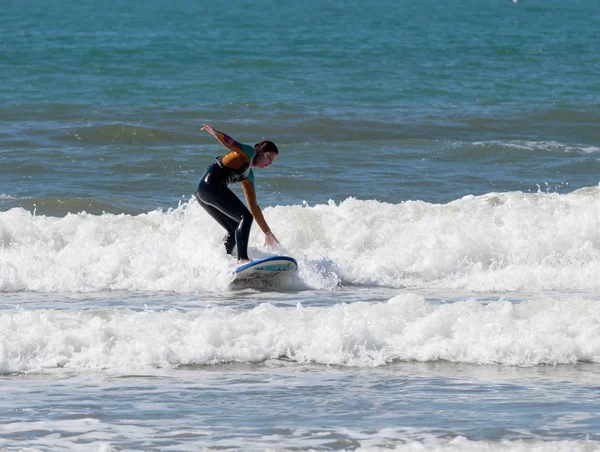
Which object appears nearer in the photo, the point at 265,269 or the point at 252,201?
the point at 265,269

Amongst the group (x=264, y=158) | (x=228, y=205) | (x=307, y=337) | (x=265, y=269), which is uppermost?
(x=264, y=158)

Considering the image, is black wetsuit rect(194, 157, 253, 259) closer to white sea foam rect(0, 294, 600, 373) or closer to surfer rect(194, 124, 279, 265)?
surfer rect(194, 124, 279, 265)

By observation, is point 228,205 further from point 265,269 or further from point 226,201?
point 265,269

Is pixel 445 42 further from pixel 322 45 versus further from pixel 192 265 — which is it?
pixel 192 265

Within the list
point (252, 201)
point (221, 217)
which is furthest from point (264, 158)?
point (221, 217)

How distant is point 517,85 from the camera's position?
3212 centimetres

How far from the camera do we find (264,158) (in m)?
10.9

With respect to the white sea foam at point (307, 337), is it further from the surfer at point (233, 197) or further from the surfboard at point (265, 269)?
the surfer at point (233, 197)

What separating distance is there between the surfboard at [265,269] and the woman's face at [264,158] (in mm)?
962

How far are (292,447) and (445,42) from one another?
43.0 meters

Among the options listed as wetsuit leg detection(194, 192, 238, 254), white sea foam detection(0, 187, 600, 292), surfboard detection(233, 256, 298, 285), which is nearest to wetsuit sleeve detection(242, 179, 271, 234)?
wetsuit leg detection(194, 192, 238, 254)

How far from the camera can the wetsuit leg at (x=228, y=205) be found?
11.1m

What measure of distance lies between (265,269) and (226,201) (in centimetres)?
81

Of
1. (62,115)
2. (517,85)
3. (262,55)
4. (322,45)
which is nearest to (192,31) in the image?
(322,45)
